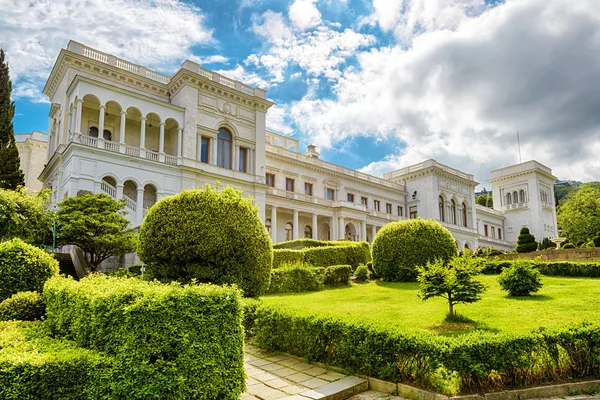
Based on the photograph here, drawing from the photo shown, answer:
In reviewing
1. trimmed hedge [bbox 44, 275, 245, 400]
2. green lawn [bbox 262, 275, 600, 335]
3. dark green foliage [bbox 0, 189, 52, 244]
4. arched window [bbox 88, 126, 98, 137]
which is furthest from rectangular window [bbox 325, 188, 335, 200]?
trimmed hedge [bbox 44, 275, 245, 400]

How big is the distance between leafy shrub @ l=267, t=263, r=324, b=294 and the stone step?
892 centimetres

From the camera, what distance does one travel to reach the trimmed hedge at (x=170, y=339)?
14.4 feet

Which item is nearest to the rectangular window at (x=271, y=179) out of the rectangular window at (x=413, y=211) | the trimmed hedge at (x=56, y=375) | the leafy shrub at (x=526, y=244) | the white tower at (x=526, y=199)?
the rectangular window at (x=413, y=211)

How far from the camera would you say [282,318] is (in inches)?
296

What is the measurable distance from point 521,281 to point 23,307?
41.2 ft

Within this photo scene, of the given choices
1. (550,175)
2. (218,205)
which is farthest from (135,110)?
(550,175)

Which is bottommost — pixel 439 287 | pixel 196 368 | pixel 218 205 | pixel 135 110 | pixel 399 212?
pixel 196 368

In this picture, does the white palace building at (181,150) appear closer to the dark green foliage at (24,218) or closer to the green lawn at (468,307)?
the dark green foliage at (24,218)

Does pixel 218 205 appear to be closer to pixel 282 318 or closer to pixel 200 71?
pixel 282 318

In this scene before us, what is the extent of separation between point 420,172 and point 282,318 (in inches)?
1680

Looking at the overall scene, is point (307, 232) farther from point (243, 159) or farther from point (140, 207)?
point (140, 207)

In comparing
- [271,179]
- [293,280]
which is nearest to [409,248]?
[293,280]

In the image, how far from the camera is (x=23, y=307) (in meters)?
7.80

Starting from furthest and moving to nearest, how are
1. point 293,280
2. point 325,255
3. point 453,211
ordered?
1. point 453,211
2. point 325,255
3. point 293,280
